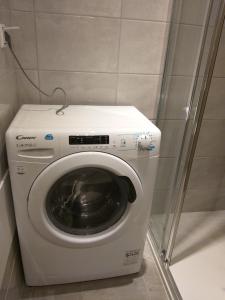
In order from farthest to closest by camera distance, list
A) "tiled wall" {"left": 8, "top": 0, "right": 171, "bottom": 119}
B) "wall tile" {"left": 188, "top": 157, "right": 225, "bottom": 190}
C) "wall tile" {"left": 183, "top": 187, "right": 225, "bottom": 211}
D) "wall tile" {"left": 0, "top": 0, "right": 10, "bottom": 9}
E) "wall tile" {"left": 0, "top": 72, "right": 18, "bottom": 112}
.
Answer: "wall tile" {"left": 183, "top": 187, "right": 225, "bottom": 211} < "wall tile" {"left": 188, "top": 157, "right": 225, "bottom": 190} < "tiled wall" {"left": 8, "top": 0, "right": 171, "bottom": 119} < "wall tile" {"left": 0, "top": 0, "right": 10, "bottom": 9} < "wall tile" {"left": 0, "top": 72, "right": 18, "bottom": 112}

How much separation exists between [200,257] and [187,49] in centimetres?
119

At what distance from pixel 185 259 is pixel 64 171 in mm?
981

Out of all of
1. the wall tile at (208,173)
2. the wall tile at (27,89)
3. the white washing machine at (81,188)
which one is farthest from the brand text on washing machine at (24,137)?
the wall tile at (208,173)

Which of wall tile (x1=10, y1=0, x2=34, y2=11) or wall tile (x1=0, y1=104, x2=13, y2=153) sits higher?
wall tile (x1=10, y1=0, x2=34, y2=11)

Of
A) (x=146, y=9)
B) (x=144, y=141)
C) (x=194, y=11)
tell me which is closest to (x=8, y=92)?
(x=144, y=141)

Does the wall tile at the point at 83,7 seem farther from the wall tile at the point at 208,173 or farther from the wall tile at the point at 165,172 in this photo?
the wall tile at the point at 208,173

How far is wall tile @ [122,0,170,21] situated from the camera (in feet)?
4.13

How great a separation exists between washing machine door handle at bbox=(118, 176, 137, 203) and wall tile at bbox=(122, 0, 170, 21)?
846 mm

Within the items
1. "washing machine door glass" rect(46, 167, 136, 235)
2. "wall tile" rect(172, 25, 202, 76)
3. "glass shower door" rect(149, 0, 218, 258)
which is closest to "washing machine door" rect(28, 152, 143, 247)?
"washing machine door glass" rect(46, 167, 136, 235)

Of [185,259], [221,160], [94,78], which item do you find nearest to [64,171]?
[94,78]

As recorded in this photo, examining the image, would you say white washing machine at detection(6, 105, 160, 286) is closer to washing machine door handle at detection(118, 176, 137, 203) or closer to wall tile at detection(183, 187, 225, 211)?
washing machine door handle at detection(118, 176, 137, 203)

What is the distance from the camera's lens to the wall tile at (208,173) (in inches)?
67.3

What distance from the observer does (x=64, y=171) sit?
96 cm

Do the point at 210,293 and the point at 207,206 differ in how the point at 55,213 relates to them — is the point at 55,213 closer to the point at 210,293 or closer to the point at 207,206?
the point at 210,293
